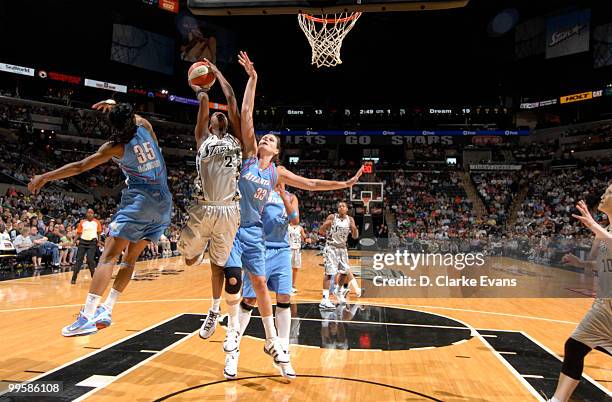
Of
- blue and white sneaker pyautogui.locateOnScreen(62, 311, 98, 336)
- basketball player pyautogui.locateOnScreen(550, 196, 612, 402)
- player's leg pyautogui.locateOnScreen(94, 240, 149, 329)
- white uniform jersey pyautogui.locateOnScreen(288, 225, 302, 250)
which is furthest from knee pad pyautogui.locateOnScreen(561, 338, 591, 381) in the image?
white uniform jersey pyautogui.locateOnScreen(288, 225, 302, 250)

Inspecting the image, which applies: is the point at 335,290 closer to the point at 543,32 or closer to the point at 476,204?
the point at 476,204

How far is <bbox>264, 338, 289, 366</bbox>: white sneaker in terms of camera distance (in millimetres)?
4918

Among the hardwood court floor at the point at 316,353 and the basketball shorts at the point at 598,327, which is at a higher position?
the basketball shorts at the point at 598,327

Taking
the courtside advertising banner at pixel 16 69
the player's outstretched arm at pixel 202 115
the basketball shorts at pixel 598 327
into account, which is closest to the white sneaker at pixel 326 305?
the player's outstretched arm at pixel 202 115

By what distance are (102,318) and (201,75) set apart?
237 centimetres

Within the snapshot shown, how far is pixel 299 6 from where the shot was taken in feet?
16.5

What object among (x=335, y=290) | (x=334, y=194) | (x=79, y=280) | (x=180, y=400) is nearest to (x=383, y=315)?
(x=335, y=290)

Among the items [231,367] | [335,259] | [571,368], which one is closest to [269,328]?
[231,367]

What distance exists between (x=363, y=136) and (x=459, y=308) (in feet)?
87.3

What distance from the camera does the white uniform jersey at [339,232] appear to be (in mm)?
9984

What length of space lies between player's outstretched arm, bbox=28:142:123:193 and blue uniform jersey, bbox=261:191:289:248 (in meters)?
1.72

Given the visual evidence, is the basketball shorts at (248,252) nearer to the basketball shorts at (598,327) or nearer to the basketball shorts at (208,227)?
the basketball shorts at (208,227)

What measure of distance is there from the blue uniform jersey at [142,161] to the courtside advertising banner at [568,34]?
91.9 feet

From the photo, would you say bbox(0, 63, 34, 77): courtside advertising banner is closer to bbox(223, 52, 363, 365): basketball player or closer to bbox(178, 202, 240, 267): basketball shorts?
bbox(223, 52, 363, 365): basketball player
